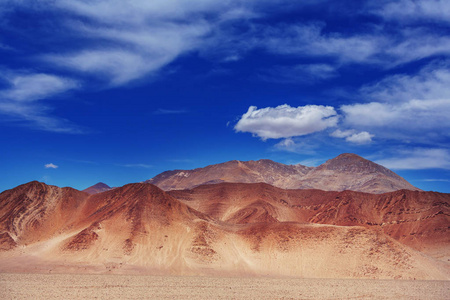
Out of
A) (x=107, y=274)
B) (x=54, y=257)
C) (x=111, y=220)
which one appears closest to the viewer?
(x=107, y=274)

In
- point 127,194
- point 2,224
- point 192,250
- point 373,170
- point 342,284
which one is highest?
point 373,170

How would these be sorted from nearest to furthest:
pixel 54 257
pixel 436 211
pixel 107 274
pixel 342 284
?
pixel 342 284, pixel 107 274, pixel 54 257, pixel 436 211

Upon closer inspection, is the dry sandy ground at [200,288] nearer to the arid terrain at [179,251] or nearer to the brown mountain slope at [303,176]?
the arid terrain at [179,251]

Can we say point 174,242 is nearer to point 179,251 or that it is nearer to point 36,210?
point 179,251

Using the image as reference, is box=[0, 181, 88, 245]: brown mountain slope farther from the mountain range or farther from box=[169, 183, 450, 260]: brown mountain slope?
box=[169, 183, 450, 260]: brown mountain slope

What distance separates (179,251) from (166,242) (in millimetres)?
2461

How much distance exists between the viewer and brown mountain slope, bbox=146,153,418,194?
548 feet

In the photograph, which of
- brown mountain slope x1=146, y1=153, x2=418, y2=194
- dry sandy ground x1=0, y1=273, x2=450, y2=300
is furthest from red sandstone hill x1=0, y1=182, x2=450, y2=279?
brown mountain slope x1=146, y1=153, x2=418, y2=194

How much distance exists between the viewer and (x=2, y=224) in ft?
190

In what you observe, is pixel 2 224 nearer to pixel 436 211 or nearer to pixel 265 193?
pixel 265 193

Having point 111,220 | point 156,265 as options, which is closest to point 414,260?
point 156,265

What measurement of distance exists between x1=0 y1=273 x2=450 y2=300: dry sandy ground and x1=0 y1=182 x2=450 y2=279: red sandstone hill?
4.81 meters

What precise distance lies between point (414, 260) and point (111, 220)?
37.1 metres

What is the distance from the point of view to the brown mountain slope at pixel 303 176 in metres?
167
